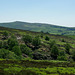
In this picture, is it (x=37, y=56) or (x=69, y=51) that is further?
(x=69, y=51)

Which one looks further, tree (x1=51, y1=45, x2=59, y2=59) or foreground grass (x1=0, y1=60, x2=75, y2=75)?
tree (x1=51, y1=45, x2=59, y2=59)

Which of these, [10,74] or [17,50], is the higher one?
[10,74]

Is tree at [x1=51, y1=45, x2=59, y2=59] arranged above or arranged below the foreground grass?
below

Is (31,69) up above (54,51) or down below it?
above

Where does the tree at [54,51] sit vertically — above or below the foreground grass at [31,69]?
below

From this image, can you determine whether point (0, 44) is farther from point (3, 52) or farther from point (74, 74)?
point (74, 74)

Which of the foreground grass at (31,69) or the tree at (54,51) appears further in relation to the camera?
the tree at (54,51)

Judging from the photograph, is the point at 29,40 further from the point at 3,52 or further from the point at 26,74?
the point at 26,74

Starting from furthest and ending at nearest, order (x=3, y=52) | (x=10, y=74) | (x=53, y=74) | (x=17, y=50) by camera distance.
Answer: (x=17, y=50), (x=3, y=52), (x=53, y=74), (x=10, y=74)

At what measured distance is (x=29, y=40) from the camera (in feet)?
419

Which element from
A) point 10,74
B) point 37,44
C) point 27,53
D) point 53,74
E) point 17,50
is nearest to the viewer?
point 10,74

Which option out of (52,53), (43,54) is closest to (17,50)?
(43,54)

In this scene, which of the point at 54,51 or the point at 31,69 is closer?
the point at 31,69

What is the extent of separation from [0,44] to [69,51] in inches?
2759
